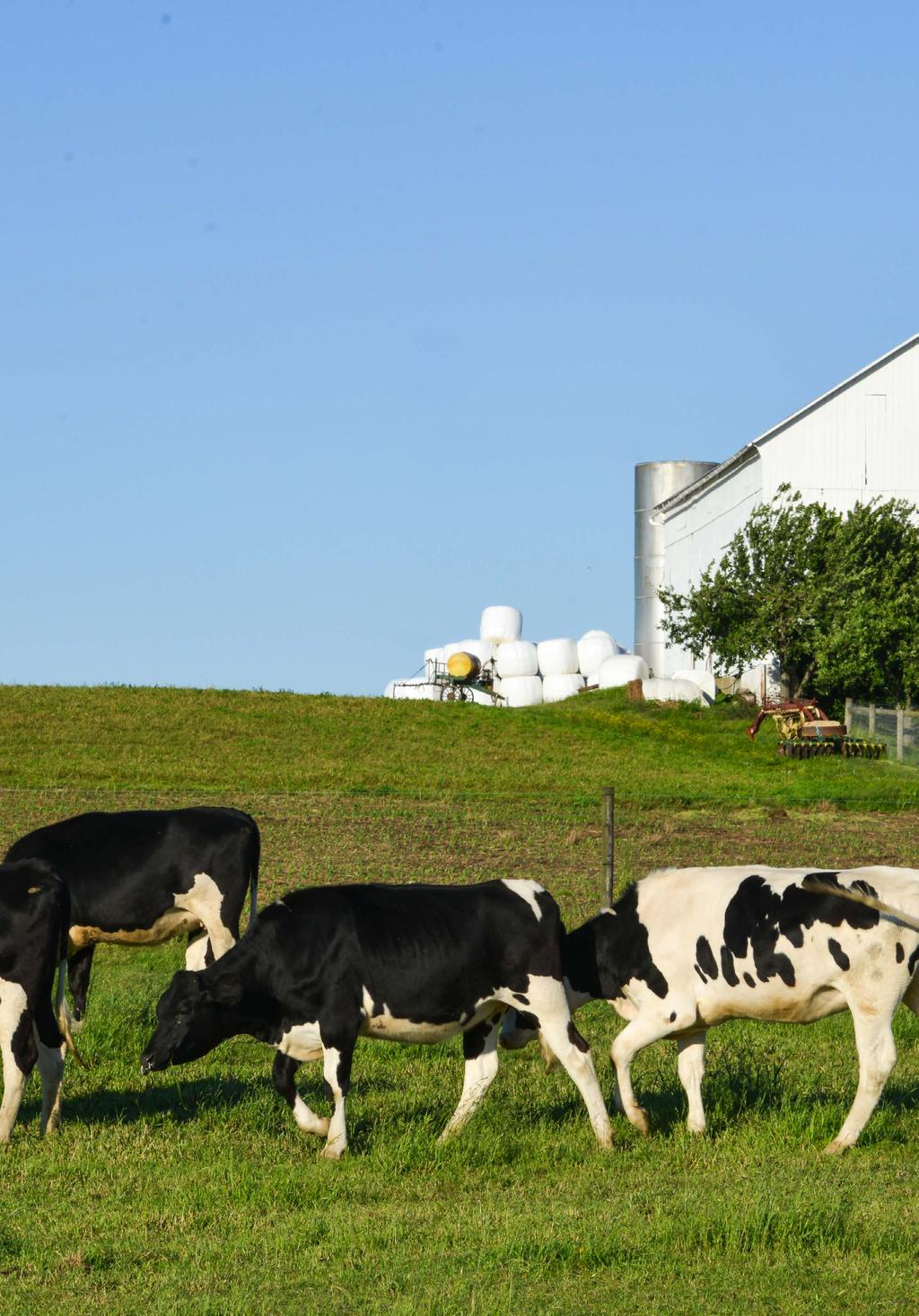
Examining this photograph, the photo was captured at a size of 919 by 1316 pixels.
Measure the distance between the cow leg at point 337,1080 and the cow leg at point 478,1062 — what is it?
2.55 feet

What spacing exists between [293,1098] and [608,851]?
898 cm

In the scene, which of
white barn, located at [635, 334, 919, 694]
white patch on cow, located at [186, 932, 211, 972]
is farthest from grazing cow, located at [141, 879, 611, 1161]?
A: white barn, located at [635, 334, 919, 694]

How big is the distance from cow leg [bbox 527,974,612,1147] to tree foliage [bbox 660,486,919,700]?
141ft

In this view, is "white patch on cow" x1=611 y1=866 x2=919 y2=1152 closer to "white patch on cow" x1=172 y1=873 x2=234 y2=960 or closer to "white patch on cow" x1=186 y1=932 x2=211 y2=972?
"white patch on cow" x1=172 y1=873 x2=234 y2=960

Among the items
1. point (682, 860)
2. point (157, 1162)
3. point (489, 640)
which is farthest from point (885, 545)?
point (157, 1162)

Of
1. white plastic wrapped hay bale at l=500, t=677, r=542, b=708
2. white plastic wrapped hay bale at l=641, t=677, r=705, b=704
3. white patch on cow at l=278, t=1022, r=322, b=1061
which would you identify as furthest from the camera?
white plastic wrapped hay bale at l=500, t=677, r=542, b=708

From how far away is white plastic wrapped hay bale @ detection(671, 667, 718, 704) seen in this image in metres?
57.9

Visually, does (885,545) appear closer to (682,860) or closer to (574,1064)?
(682,860)

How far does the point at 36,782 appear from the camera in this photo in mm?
35688

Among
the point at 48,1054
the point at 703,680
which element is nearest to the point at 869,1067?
the point at 48,1054

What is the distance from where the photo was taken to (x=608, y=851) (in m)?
17.9

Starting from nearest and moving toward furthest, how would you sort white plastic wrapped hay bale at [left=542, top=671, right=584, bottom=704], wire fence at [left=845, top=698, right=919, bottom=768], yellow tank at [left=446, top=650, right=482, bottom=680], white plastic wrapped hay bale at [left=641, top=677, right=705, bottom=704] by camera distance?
wire fence at [left=845, top=698, right=919, bottom=768] → white plastic wrapped hay bale at [left=641, top=677, right=705, bottom=704] → white plastic wrapped hay bale at [left=542, top=671, right=584, bottom=704] → yellow tank at [left=446, top=650, right=482, bottom=680]

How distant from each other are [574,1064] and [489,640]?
68.0 m

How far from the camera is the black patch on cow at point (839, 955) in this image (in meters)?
9.37
